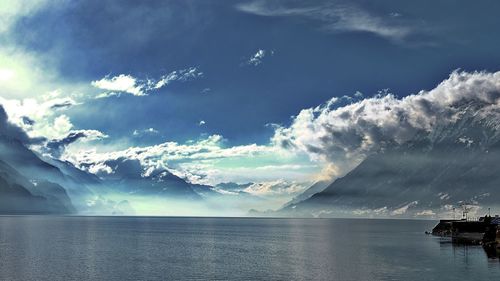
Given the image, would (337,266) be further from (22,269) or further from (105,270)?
(22,269)

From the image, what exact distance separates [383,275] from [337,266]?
19277 millimetres

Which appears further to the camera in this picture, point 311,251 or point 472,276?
point 311,251

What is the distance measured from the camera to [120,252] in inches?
6555

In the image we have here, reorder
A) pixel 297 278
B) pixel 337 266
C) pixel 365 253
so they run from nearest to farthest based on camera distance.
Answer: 1. pixel 297 278
2. pixel 337 266
3. pixel 365 253

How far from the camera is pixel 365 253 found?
168 m

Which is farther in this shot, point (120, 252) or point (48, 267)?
point (120, 252)

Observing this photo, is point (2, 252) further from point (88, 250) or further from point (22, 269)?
point (22, 269)

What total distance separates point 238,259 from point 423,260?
2010 inches

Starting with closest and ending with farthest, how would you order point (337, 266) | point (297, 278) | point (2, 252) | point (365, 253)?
point (297, 278) → point (337, 266) → point (2, 252) → point (365, 253)

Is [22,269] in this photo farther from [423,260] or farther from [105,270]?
[423,260]

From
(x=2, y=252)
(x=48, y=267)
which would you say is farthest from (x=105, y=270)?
(x=2, y=252)

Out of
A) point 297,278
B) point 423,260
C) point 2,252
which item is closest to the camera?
point 297,278

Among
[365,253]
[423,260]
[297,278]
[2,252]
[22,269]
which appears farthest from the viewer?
[365,253]

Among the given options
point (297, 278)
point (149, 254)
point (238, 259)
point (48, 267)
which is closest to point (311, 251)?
point (238, 259)
